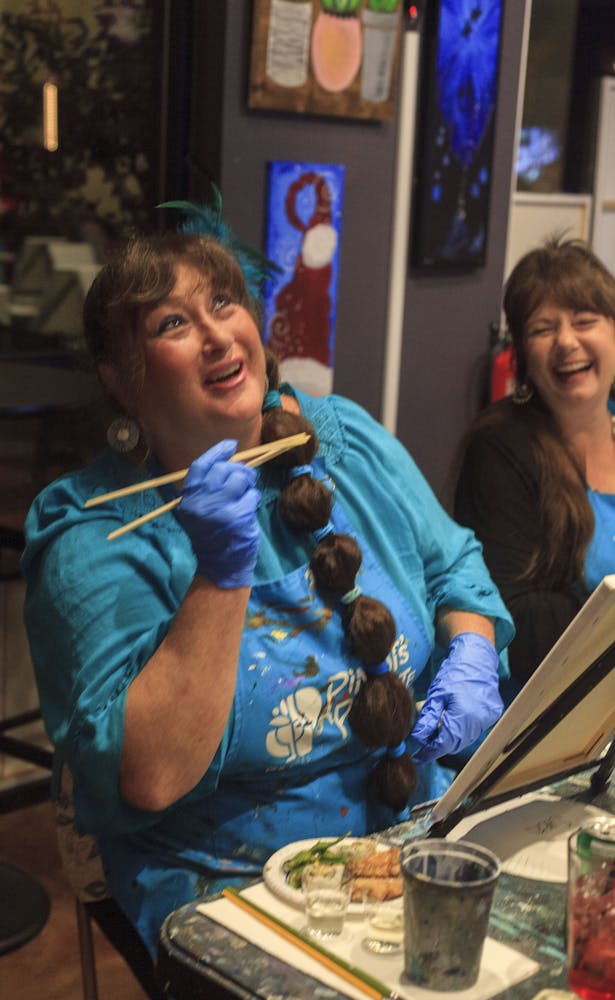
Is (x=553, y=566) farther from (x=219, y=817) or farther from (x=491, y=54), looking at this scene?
(x=491, y=54)

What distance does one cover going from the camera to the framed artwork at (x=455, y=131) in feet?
11.2

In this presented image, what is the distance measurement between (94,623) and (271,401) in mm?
467

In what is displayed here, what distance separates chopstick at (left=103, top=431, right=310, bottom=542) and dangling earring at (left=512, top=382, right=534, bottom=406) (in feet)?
2.79

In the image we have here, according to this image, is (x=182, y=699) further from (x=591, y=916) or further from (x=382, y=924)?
(x=591, y=916)

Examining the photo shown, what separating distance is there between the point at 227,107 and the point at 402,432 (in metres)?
1.11

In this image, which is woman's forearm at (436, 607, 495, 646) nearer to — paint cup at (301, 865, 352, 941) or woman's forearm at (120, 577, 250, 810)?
woman's forearm at (120, 577, 250, 810)

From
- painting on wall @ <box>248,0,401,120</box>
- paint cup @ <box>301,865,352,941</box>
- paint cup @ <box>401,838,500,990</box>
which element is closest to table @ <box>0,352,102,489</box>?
painting on wall @ <box>248,0,401,120</box>

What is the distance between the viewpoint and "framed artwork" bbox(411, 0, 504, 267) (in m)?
3.42

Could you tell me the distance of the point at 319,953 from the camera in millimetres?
1090

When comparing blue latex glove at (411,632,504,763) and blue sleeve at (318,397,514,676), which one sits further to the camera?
blue sleeve at (318,397,514,676)

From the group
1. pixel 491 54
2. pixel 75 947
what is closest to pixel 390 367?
pixel 491 54

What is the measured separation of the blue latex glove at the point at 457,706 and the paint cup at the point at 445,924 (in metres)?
0.54

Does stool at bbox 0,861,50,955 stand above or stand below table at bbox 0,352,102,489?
below

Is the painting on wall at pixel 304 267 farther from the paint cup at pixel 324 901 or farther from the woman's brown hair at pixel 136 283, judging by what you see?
the paint cup at pixel 324 901
